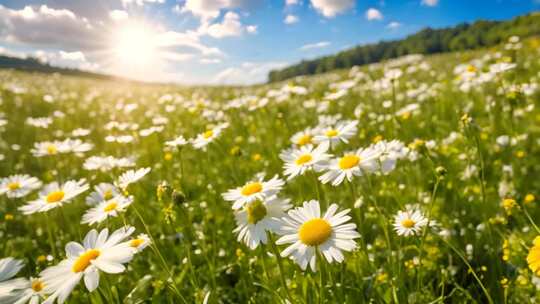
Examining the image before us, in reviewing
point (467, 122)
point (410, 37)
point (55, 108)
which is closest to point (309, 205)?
point (467, 122)

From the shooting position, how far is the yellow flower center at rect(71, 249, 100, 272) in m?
1.49

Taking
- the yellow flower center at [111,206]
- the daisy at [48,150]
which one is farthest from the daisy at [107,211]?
the daisy at [48,150]

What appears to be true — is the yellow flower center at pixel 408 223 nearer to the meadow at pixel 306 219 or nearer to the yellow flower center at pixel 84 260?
the meadow at pixel 306 219

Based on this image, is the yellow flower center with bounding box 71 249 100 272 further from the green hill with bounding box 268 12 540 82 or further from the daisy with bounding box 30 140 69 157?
the green hill with bounding box 268 12 540 82

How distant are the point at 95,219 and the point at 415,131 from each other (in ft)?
12.9

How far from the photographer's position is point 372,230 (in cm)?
295

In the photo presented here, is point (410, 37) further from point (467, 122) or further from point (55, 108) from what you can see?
point (467, 122)

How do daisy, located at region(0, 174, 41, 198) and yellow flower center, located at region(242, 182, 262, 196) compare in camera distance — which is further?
daisy, located at region(0, 174, 41, 198)

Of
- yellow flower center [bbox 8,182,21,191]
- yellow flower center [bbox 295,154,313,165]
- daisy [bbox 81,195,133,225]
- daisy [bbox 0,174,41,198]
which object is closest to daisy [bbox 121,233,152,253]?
daisy [bbox 81,195,133,225]

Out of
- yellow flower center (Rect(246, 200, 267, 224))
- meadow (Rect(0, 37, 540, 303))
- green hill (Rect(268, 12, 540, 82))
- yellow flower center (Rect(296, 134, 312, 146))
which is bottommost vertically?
meadow (Rect(0, 37, 540, 303))

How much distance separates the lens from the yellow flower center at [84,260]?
58.6 inches

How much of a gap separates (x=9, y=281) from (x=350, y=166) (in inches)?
Answer: 68.3

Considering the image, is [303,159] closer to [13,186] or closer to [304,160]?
[304,160]

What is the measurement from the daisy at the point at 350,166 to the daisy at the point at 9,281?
1.47 metres
